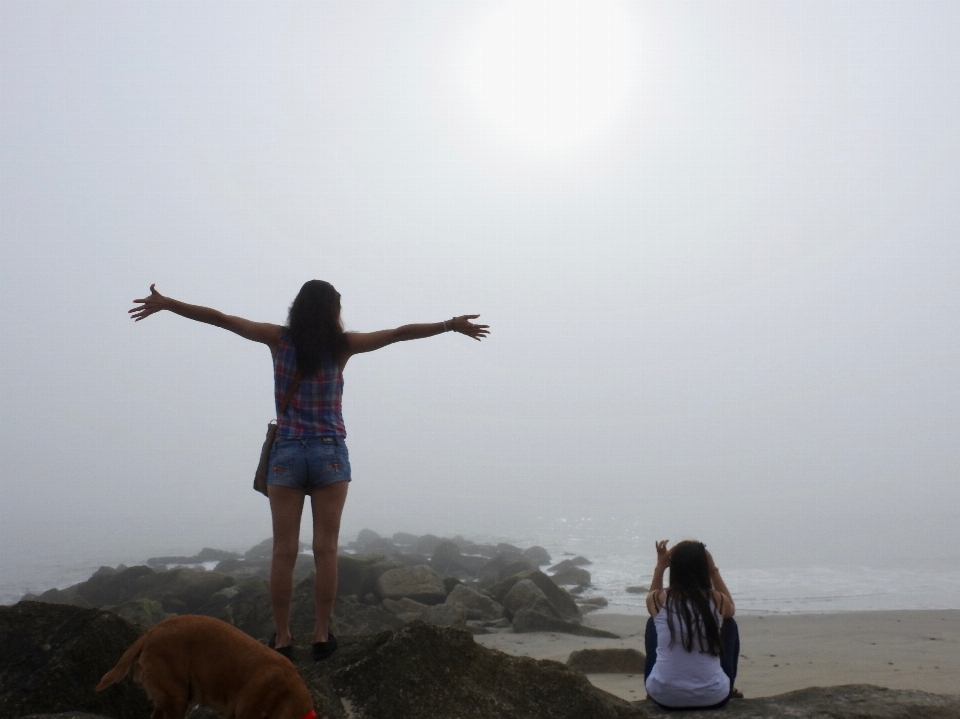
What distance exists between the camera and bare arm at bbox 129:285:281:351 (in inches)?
170

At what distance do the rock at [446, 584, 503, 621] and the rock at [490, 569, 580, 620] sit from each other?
0.96 metres

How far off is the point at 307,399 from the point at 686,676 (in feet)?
8.81

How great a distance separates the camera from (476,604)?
1612 cm

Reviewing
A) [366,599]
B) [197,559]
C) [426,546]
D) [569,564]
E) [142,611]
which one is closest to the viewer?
[142,611]

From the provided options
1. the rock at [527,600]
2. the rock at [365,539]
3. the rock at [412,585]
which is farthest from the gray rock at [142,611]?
the rock at [365,539]

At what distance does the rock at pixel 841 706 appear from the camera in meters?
4.14

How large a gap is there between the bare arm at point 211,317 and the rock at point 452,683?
1849mm

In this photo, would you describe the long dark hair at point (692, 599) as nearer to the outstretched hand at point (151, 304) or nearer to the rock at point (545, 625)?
the outstretched hand at point (151, 304)

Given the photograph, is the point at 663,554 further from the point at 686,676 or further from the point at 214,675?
the point at 214,675

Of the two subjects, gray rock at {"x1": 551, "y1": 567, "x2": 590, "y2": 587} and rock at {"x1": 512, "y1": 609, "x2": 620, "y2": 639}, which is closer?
rock at {"x1": 512, "y1": 609, "x2": 620, "y2": 639}

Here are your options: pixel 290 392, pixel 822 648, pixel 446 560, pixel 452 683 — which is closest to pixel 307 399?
pixel 290 392

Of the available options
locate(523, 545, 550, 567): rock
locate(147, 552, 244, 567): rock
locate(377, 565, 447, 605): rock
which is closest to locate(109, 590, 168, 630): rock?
locate(377, 565, 447, 605): rock

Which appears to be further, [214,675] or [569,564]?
[569,564]

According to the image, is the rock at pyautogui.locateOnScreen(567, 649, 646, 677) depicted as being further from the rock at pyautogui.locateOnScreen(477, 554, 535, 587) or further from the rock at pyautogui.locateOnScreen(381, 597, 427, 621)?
the rock at pyautogui.locateOnScreen(477, 554, 535, 587)
